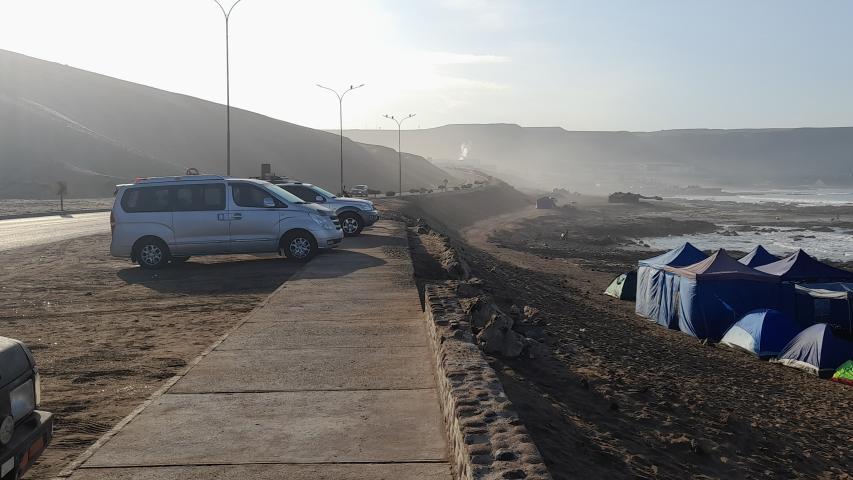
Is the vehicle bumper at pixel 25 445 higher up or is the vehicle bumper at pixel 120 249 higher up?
the vehicle bumper at pixel 120 249

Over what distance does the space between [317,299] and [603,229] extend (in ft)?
163

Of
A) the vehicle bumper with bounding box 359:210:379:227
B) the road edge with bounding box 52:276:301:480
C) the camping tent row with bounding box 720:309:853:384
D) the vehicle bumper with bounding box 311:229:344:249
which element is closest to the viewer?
the road edge with bounding box 52:276:301:480

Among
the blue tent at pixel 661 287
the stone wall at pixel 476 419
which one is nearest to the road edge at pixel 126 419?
the stone wall at pixel 476 419

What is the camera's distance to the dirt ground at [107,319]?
681 cm

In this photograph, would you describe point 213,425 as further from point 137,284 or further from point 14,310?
point 137,284

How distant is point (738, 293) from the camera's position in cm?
1886

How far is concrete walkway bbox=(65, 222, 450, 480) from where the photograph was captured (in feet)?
16.6

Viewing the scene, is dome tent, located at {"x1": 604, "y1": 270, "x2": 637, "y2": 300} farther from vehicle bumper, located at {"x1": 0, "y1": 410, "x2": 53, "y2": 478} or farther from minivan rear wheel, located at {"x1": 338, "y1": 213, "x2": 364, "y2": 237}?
vehicle bumper, located at {"x1": 0, "y1": 410, "x2": 53, "y2": 478}

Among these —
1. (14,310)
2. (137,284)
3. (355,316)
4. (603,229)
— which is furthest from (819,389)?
(603,229)

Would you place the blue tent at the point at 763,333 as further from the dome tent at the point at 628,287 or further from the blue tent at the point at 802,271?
the dome tent at the point at 628,287

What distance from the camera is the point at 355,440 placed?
18.0 feet

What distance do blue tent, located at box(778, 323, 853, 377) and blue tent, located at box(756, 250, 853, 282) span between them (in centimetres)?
382

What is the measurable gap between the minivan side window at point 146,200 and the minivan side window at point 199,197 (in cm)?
20

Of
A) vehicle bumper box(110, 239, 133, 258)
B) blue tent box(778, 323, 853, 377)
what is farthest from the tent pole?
vehicle bumper box(110, 239, 133, 258)
